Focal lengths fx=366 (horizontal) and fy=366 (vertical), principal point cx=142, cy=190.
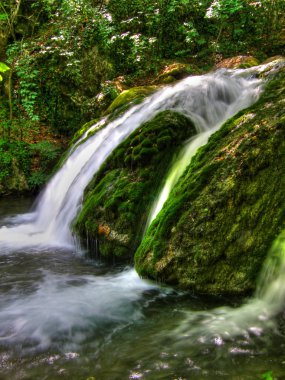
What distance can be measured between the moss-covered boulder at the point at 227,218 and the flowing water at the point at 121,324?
0.17m

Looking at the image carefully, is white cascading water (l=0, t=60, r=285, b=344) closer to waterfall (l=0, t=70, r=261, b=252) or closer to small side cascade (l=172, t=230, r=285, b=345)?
waterfall (l=0, t=70, r=261, b=252)

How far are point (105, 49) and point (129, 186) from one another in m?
7.87

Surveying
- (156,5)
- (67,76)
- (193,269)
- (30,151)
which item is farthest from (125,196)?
(156,5)

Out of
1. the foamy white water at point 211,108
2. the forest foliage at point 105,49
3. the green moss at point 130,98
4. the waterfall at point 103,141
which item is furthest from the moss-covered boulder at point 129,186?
the forest foliage at point 105,49

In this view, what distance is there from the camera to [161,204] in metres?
4.99

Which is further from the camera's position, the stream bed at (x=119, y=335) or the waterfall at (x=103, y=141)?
the waterfall at (x=103, y=141)

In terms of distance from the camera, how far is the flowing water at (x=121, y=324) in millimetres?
2543

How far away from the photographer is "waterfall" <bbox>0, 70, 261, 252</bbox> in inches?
258

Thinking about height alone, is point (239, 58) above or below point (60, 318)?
above

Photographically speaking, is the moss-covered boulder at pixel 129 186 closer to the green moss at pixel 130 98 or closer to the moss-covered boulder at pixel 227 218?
the moss-covered boulder at pixel 227 218

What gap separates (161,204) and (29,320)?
7.49 ft

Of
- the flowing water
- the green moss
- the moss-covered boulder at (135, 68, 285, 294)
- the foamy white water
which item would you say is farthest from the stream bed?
the green moss

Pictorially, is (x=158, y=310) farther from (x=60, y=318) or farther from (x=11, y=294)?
(x=11, y=294)

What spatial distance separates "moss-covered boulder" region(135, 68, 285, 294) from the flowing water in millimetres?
168
